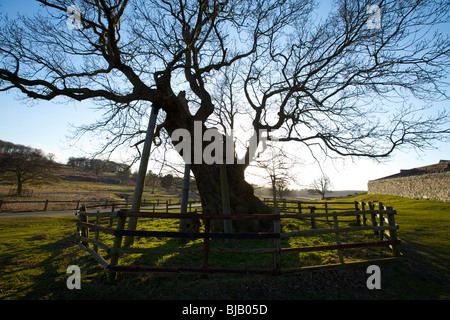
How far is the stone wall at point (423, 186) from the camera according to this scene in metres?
22.9

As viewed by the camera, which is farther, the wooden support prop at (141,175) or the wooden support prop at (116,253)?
the wooden support prop at (141,175)

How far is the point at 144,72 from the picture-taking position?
780 centimetres

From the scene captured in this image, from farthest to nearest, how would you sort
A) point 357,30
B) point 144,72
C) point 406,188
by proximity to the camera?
point 406,188
point 357,30
point 144,72

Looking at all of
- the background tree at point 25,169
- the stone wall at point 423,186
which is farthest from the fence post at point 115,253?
the background tree at point 25,169

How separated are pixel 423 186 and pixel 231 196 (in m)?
30.9

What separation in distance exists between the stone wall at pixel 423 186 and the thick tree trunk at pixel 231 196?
25.2 metres

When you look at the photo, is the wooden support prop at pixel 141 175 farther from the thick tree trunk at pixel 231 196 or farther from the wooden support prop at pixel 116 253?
the thick tree trunk at pixel 231 196

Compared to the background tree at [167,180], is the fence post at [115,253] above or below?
below

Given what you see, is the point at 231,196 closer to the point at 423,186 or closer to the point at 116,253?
the point at 116,253

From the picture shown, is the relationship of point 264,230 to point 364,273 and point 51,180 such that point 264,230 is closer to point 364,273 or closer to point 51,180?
point 364,273

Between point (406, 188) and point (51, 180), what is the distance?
5585cm

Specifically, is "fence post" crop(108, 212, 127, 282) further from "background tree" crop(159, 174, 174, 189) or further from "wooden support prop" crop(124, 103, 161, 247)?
"background tree" crop(159, 174, 174, 189)

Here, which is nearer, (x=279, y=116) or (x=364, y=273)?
(x=364, y=273)

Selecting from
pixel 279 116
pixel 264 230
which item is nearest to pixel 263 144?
pixel 279 116
